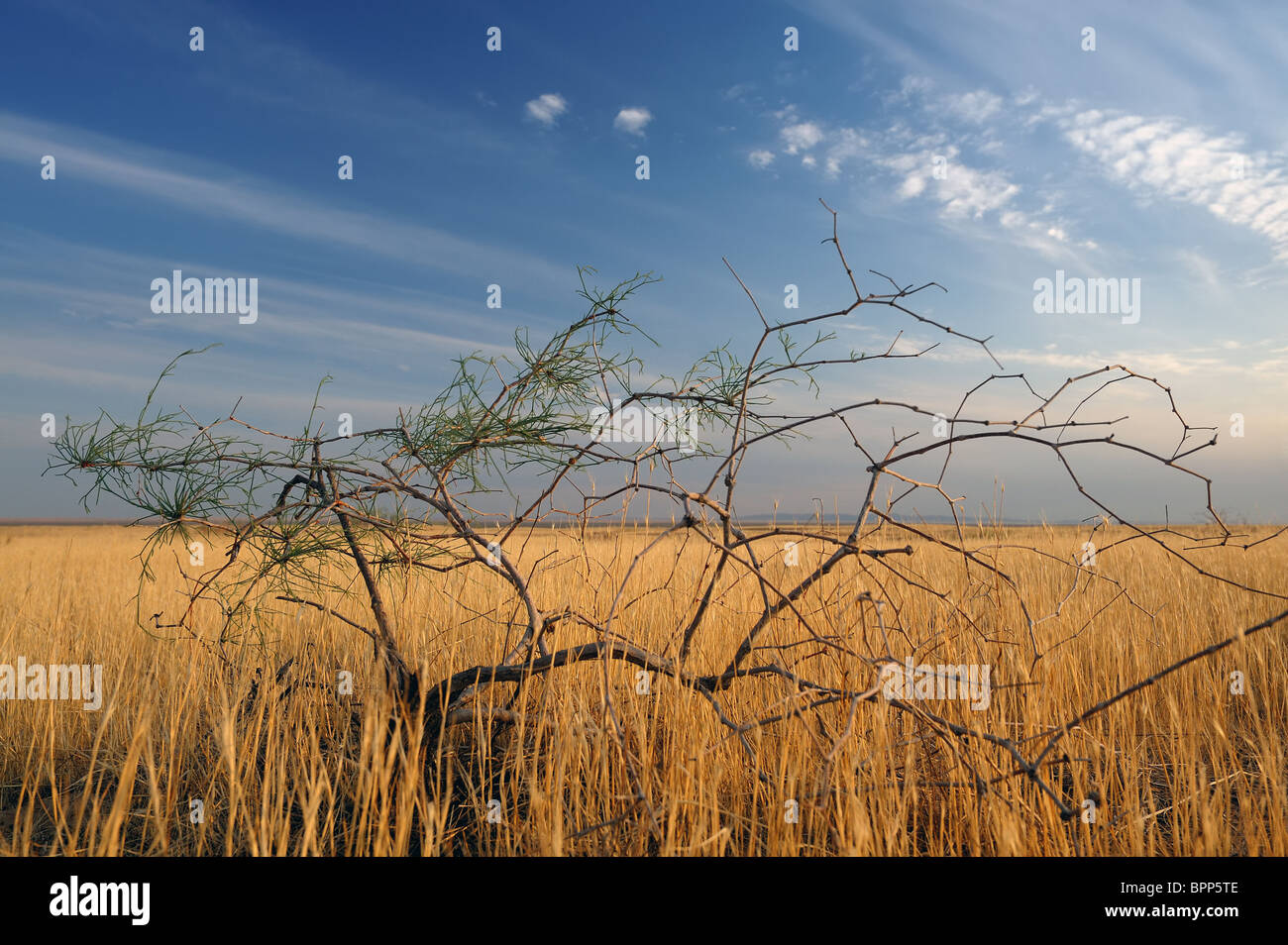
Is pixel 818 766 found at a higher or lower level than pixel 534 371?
→ lower

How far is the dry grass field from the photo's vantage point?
226 cm

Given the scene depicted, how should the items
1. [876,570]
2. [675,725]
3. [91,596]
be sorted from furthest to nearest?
1. [91,596]
2. [876,570]
3. [675,725]

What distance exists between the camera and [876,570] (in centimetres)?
664

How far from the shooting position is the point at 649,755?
2.72 m

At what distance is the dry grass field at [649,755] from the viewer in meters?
2.26

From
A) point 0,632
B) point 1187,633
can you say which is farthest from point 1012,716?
point 0,632
